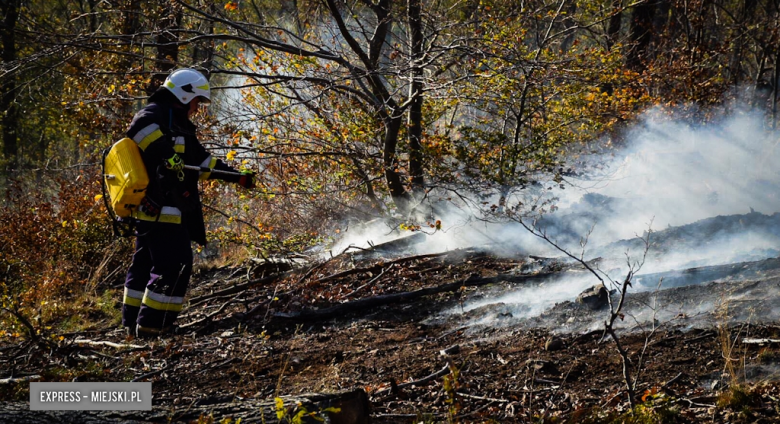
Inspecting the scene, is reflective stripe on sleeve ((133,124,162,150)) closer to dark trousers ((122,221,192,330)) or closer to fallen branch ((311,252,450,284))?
dark trousers ((122,221,192,330))

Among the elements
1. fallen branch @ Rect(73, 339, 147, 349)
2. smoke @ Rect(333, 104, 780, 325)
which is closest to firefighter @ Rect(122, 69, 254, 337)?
fallen branch @ Rect(73, 339, 147, 349)

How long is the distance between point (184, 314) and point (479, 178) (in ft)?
12.5

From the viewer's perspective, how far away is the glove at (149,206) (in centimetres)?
512

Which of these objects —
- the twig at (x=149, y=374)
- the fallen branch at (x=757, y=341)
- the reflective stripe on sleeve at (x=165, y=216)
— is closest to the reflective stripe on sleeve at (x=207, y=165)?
the reflective stripe on sleeve at (x=165, y=216)

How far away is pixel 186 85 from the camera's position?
17.5 feet

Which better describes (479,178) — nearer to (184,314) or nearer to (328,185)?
(328,185)

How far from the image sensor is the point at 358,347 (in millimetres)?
4859

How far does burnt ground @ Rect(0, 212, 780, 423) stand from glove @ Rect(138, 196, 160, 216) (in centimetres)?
107

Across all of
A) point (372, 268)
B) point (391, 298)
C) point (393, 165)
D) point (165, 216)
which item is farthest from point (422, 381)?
point (393, 165)

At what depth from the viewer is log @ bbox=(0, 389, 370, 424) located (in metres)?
2.50

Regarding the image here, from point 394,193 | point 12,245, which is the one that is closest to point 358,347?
point 394,193

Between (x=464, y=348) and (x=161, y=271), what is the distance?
8.40ft

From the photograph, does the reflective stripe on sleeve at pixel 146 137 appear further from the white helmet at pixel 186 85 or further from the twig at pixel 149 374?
the twig at pixel 149 374

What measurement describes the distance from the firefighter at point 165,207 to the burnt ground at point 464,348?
0.31 metres
